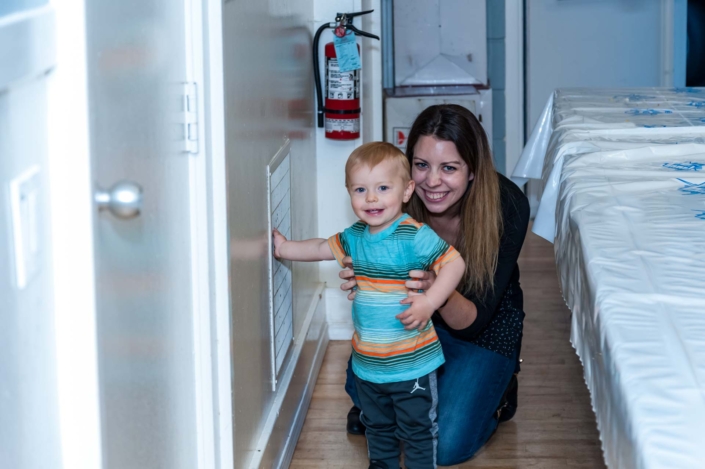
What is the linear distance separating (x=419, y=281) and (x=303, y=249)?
33 cm

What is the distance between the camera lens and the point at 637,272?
1.23 metres

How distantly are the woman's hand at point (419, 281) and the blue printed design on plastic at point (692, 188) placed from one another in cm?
55

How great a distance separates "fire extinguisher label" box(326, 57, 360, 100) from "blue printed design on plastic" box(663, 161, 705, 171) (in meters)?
1.08

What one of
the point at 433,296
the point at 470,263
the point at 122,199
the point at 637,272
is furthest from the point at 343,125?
the point at 122,199

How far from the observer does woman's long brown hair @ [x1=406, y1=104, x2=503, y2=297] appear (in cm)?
197

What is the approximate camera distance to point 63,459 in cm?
93

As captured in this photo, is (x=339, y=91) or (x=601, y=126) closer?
(x=601, y=126)

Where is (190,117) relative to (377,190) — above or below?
above

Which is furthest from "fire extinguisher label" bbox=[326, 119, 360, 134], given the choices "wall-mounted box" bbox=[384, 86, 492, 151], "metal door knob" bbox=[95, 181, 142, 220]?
"metal door knob" bbox=[95, 181, 142, 220]

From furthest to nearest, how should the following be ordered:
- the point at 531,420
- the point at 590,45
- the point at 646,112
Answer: the point at 590,45 < the point at 646,112 < the point at 531,420

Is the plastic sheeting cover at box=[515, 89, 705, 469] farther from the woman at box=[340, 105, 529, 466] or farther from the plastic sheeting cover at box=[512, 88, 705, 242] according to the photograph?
the woman at box=[340, 105, 529, 466]

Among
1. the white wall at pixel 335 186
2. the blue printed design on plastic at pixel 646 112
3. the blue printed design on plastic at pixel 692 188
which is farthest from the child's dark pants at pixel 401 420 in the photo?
the blue printed design on plastic at pixel 646 112

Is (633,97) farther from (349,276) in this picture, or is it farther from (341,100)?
(349,276)

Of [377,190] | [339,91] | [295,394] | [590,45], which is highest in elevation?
[590,45]
